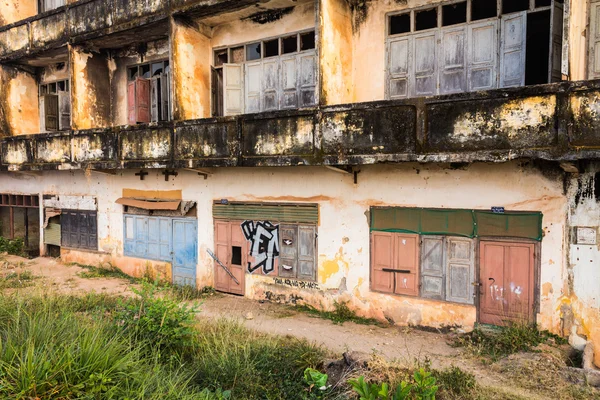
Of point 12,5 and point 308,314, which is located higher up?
point 12,5

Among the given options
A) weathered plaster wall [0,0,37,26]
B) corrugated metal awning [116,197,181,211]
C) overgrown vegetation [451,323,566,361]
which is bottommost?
overgrown vegetation [451,323,566,361]

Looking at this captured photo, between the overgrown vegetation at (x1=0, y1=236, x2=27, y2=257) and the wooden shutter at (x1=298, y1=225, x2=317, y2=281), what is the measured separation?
10.9 metres

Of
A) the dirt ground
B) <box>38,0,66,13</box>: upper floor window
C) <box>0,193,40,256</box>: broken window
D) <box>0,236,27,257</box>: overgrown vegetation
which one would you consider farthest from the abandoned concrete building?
<box>0,236,27,257</box>: overgrown vegetation

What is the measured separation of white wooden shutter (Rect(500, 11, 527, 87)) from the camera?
21.9 ft

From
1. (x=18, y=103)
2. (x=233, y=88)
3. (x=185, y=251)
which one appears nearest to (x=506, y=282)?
(x=233, y=88)

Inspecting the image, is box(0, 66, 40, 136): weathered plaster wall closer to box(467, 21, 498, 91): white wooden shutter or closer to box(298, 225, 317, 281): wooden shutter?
box(298, 225, 317, 281): wooden shutter

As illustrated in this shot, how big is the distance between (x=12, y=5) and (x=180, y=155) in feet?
30.4

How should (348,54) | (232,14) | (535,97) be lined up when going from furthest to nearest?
(232,14) < (348,54) < (535,97)

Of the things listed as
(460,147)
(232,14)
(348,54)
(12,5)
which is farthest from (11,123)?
(460,147)

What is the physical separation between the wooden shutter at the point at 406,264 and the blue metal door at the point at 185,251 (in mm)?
5024

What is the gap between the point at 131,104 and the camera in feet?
36.7

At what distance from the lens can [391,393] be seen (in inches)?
184

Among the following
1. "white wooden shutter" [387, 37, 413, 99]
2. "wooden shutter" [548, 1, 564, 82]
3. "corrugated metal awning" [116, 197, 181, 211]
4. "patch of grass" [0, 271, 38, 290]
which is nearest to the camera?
"wooden shutter" [548, 1, 564, 82]

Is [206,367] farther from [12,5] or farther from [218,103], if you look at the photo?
[12,5]
